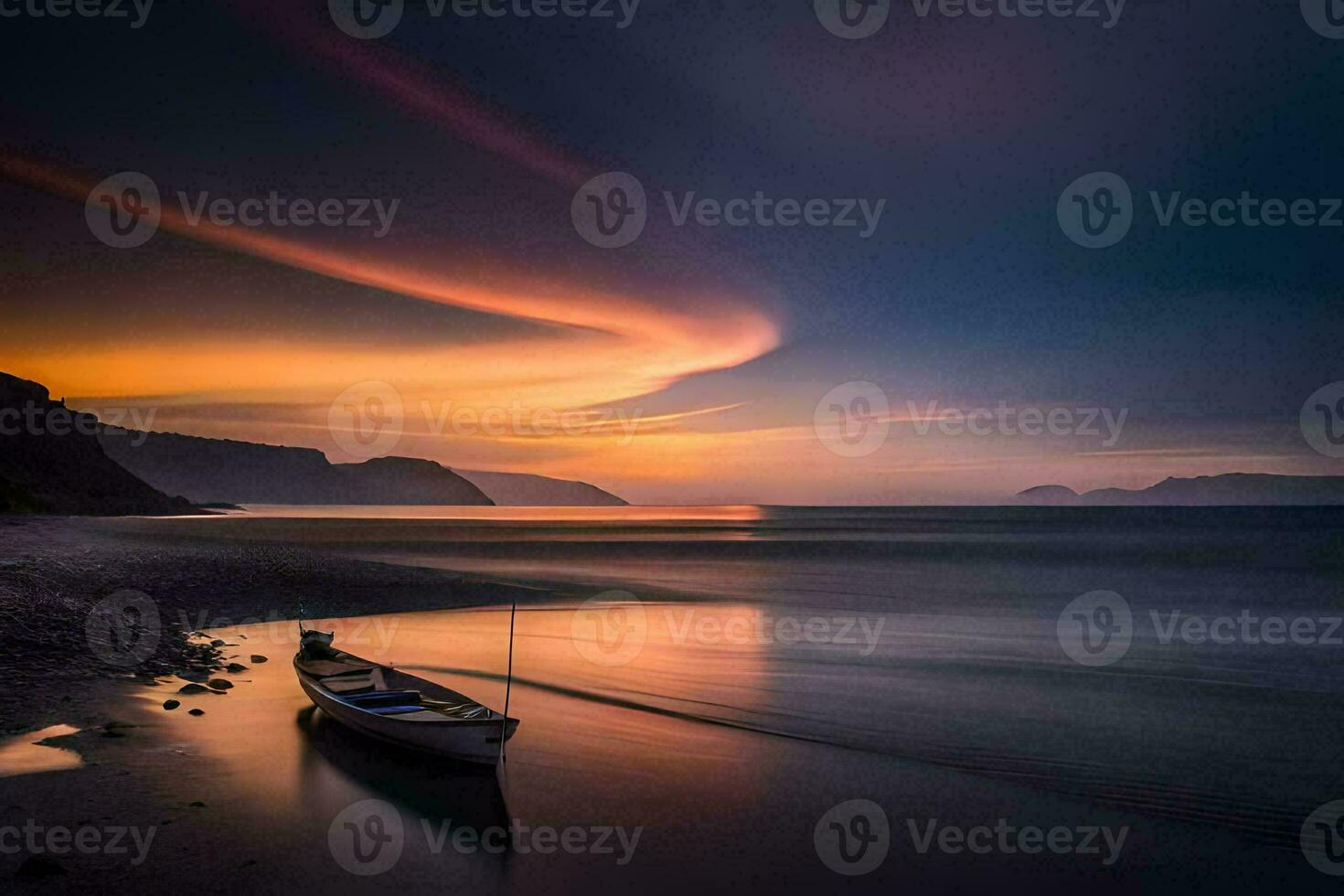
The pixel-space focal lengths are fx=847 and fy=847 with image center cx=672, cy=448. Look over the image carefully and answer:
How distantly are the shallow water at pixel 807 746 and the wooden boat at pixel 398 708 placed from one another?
48 centimetres

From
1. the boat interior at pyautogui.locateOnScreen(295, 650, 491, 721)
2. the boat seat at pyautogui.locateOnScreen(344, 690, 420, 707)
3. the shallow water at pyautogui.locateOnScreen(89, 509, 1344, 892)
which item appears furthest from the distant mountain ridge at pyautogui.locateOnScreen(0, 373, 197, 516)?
the boat seat at pyautogui.locateOnScreen(344, 690, 420, 707)

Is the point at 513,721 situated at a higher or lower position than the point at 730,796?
higher

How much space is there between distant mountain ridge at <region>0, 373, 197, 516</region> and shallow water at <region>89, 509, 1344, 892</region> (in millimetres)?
69226

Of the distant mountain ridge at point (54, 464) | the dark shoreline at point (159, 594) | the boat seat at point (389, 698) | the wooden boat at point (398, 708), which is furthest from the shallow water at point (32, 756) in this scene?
the distant mountain ridge at point (54, 464)

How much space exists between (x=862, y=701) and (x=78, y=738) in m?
13.7

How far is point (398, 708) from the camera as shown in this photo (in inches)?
494

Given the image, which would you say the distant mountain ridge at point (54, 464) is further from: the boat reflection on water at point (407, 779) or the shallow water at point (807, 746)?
the boat reflection on water at point (407, 779)

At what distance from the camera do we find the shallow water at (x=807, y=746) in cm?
962

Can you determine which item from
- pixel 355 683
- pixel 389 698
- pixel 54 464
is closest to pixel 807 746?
pixel 389 698

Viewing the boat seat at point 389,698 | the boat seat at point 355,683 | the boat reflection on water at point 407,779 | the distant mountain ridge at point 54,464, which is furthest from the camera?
the distant mountain ridge at point 54,464

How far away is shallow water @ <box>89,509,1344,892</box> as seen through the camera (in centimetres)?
962

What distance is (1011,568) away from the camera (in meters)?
56.0

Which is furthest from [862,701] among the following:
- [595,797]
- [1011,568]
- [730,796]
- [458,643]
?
[1011,568]

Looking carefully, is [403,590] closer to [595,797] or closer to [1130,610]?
[595,797]
